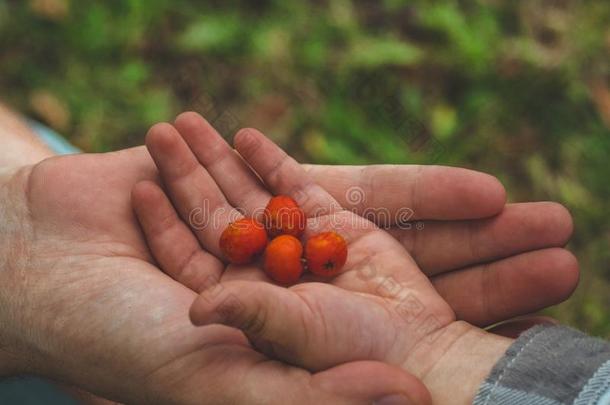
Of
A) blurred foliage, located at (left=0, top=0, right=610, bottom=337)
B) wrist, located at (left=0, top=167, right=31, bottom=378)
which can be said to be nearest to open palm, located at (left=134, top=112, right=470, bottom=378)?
wrist, located at (left=0, top=167, right=31, bottom=378)

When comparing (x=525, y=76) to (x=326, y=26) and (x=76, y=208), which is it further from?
(x=76, y=208)

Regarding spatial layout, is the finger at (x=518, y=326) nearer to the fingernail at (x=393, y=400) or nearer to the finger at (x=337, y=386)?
the finger at (x=337, y=386)

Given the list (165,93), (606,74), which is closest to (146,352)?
(165,93)

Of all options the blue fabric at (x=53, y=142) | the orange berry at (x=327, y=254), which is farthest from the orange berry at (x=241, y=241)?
the blue fabric at (x=53, y=142)

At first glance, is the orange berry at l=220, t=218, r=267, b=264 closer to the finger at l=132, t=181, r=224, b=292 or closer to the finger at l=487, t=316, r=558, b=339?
the finger at l=132, t=181, r=224, b=292

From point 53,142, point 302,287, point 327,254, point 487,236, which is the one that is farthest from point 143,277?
point 53,142
